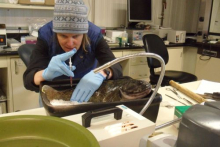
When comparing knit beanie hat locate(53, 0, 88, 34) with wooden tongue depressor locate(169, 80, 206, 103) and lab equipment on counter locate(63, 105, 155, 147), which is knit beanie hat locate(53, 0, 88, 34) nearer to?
lab equipment on counter locate(63, 105, 155, 147)

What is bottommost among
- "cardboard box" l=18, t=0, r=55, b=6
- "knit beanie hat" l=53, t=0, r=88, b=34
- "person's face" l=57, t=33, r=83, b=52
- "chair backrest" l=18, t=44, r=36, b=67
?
"chair backrest" l=18, t=44, r=36, b=67

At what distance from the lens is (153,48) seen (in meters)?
2.62

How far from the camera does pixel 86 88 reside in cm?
91

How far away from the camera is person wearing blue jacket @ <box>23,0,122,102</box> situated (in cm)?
95

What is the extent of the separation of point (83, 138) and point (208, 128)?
27cm

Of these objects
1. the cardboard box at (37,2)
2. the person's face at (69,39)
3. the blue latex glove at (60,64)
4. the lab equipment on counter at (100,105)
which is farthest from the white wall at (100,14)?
the lab equipment on counter at (100,105)

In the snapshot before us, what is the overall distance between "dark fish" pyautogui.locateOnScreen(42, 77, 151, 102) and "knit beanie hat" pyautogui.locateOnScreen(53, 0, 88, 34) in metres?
0.29

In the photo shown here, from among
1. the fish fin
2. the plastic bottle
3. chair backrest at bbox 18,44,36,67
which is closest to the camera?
the fish fin

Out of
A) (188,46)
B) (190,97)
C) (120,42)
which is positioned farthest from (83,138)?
(188,46)

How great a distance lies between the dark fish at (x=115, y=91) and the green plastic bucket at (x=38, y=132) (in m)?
0.26

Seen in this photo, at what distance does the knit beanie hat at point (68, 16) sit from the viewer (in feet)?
3.39

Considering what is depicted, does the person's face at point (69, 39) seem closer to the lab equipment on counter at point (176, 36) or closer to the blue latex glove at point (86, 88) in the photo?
the blue latex glove at point (86, 88)

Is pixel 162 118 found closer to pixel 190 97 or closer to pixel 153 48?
pixel 190 97

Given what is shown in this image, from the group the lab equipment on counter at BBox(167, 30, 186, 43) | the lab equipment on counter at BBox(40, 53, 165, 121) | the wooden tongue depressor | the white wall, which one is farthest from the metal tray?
the lab equipment on counter at BBox(167, 30, 186, 43)
